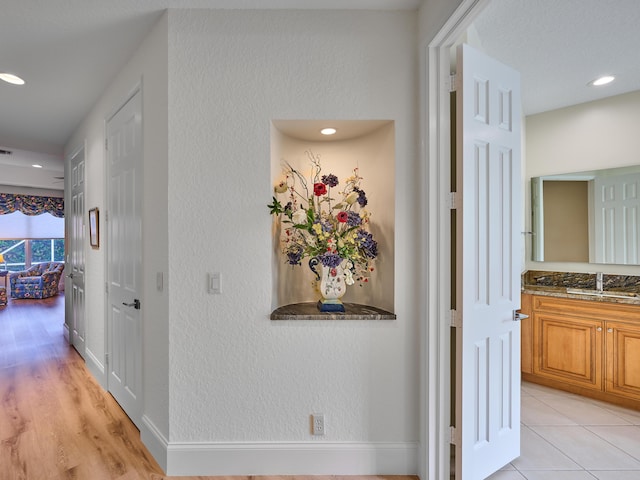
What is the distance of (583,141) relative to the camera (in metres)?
3.11

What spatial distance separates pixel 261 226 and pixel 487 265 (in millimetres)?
1258

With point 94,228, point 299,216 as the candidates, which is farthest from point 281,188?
point 94,228

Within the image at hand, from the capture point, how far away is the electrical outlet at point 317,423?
73.7 inches

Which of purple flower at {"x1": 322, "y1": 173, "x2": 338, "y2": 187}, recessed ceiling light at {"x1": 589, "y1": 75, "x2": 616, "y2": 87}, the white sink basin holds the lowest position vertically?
the white sink basin

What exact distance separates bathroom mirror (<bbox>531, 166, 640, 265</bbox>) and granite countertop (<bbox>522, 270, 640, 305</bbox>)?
0.47 feet

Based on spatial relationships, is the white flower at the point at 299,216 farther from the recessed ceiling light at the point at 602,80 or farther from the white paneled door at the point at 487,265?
the recessed ceiling light at the point at 602,80

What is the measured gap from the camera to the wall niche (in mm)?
1982

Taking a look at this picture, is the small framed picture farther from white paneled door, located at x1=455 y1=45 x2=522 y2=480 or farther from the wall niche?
white paneled door, located at x1=455 y1=45 x2=522 y2=480

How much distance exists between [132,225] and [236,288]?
1027 mm

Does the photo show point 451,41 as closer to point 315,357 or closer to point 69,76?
Result: point 315,357

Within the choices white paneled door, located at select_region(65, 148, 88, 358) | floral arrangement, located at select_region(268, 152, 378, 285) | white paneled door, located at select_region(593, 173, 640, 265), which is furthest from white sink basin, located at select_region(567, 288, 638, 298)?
white paneled door, located at select_region(65, 148, 88, 358)

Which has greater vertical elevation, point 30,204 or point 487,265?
point 30,204

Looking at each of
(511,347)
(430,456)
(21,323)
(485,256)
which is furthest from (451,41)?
(21,323)

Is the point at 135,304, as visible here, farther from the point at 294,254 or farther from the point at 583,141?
the point at 583,141
